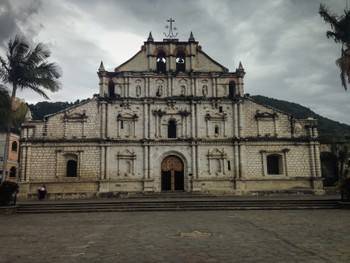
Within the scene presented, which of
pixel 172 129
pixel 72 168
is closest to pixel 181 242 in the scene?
pixel 172 129

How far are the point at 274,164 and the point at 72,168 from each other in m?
18.0

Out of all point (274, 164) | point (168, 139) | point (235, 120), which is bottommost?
point (274, 164)

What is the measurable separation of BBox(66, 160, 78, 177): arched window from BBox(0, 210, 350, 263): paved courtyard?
15.8 meters

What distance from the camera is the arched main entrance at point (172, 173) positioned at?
92.6 feet

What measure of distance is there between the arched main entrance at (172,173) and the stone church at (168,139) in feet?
0.29

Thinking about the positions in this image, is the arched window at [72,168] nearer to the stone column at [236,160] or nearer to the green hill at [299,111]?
the stone column at [236,160]

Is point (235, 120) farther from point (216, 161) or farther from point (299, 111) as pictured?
point (299, 111)

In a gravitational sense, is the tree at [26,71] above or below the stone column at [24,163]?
above

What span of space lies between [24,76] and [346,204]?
2209 cm

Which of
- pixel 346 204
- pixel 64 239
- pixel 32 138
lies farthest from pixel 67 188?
pixel 346 204

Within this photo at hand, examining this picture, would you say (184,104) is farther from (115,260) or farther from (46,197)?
(115,260)

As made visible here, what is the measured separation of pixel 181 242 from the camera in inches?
344

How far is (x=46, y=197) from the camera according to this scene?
1037 inches

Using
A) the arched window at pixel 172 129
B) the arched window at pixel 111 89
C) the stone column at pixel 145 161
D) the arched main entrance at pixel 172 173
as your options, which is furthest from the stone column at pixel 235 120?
the arched window at pixel 111 89
